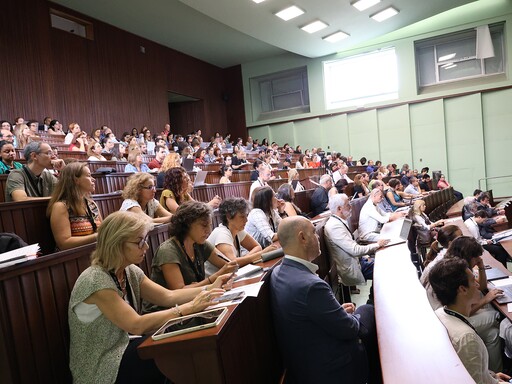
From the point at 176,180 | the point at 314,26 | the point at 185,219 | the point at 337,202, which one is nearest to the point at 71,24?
the point at 314,26

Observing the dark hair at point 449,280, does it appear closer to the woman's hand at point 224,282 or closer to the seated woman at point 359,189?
the woman's hand at point 224,282

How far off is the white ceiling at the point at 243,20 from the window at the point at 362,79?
0.64 m

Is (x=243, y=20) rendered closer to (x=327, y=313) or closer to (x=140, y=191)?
(x=140, y=191)

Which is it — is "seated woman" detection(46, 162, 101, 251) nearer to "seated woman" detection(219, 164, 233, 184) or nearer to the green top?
the green top

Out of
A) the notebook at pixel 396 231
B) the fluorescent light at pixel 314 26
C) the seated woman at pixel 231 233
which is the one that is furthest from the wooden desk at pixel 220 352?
the fluorescent light at pixel 314 26

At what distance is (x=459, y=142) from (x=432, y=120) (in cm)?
103

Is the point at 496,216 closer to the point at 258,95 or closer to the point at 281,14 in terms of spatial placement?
the point at 281,14

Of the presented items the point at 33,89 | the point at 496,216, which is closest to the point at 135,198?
the point at 496,216

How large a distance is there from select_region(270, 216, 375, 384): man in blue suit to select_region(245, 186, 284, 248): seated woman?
1.47m

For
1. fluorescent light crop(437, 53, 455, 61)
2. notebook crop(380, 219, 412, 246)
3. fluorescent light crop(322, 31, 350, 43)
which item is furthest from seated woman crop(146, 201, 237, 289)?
fluorescent light crop(437, 53, 455, 61)

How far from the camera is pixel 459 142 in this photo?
42.0 feet

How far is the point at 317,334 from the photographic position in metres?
1.77

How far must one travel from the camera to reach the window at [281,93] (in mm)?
15008

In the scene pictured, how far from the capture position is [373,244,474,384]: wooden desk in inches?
56.6
